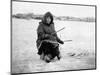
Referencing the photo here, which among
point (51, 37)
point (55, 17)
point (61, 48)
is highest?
point (55, 17)

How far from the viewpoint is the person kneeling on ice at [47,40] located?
216 centimetres

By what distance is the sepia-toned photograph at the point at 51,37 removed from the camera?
81.9 inches

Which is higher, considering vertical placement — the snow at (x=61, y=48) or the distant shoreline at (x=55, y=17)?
the distant shoreline at (x=55, y=17)

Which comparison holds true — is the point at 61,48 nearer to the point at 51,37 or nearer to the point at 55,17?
the point at 51,37

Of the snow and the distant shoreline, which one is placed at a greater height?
the distant shoreline

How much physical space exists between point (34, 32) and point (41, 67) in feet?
1.40

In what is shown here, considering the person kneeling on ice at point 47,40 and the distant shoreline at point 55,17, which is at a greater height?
the distant shoreline at point 55,17

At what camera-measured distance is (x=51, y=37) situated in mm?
2205

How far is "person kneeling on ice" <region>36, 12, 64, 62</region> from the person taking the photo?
2162mm

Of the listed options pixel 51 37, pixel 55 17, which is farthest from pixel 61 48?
pixel 55 17

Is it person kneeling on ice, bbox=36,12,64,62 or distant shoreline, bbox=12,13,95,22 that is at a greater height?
distant shoreline, bbox=12,13,95,22

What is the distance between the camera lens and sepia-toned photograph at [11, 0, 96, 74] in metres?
2.08

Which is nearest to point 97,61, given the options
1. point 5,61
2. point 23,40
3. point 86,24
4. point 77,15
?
point 86,24

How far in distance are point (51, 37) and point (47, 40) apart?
64 mm
